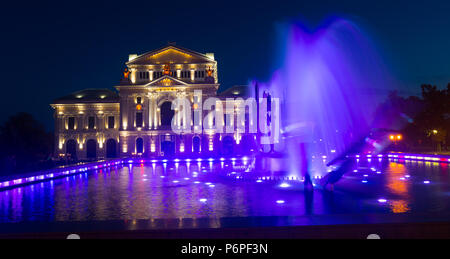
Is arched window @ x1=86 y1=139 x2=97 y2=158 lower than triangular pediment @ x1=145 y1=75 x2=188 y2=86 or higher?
lower

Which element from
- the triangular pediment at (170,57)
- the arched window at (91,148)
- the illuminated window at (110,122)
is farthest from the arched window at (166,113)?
the arched window at (91,148)

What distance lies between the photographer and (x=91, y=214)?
12.9m

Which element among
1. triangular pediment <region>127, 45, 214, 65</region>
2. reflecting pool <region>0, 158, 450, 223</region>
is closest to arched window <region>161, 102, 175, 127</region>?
triangular pediment <region>127, 45, 214, 65</region>

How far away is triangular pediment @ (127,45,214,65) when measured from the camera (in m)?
61.5

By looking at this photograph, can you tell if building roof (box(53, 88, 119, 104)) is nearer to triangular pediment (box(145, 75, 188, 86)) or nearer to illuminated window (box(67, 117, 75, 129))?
illuminated window (box(67, 117, 75, 129))

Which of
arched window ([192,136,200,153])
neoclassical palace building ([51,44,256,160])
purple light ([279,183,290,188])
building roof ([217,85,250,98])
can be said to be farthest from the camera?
building roof ([217,85,250,98])

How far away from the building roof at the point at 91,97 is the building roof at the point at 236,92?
59.4 ft

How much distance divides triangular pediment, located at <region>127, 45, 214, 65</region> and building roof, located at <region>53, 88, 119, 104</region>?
25.0 feet

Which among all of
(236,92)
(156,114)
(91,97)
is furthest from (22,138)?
(236,92)

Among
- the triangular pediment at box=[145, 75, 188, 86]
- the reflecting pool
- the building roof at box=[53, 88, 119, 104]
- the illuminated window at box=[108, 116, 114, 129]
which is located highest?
the triangular pediment at box=[145, 75, 188, 86]

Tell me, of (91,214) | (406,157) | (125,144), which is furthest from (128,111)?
(91,214)

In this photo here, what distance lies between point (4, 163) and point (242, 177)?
17.6 metres

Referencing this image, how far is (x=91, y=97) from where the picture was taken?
65688 millimetres
